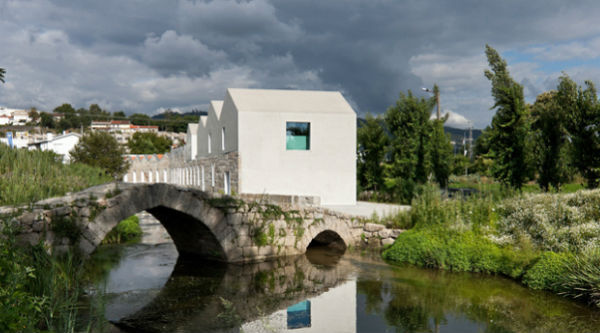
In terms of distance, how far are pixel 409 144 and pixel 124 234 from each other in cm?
1403

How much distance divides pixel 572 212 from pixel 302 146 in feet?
40.3

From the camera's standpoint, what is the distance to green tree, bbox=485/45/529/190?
52.5ft

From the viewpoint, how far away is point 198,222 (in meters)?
11.0

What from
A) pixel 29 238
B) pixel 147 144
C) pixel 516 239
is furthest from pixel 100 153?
pixel 147 144

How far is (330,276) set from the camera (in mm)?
10586

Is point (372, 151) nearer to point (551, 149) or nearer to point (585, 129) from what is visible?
point (551, 149)

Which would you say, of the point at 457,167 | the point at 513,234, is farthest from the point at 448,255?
the point at 457,167

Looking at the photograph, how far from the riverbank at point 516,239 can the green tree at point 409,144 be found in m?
8.30

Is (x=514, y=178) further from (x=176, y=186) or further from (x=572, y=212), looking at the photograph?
(x=176, y=186)

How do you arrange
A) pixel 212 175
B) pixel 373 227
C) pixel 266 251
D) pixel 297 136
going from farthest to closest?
1. pixel 212 175
2. pixel 297 136
3. pixel 373 227
4. pixel 266 251

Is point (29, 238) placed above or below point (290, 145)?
below

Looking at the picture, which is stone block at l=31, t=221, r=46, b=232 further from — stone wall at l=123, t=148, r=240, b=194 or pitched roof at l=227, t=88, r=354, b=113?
pitched roof at l=227, t=88, r=354, b=113

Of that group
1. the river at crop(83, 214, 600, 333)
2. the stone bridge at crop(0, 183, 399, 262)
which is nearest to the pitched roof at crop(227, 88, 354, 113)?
the stone bridge at crop(0, 183, 399, 262)

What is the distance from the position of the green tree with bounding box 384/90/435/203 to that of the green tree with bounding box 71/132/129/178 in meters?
19.5
